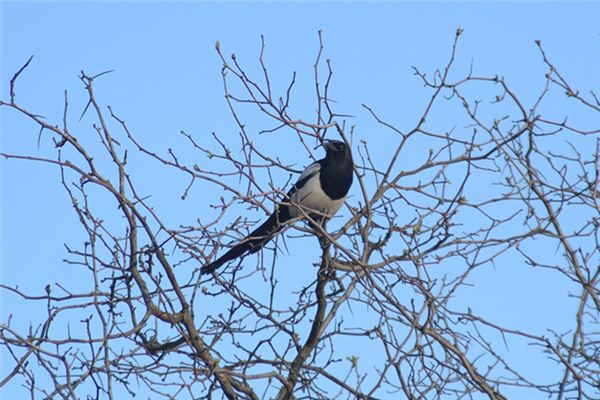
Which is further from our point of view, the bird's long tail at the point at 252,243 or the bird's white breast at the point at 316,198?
the bird's white breast at the point at 316,198

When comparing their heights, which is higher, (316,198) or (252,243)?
(316,198)

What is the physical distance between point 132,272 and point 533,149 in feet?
5.22

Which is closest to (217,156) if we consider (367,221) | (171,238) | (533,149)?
(171,238)

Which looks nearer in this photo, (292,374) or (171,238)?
(171,238)

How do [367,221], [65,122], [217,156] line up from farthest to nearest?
1. [367,221]
2. [217,156]
3. [65,122]

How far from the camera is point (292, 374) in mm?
3400

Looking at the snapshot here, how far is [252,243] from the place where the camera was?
4055 mm

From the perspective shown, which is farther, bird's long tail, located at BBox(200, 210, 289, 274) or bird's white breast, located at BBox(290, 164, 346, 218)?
bird's white breast, located at BBox(290, 164, 346, 218)

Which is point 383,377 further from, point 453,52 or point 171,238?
point 453,52

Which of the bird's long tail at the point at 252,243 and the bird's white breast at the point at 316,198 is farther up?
the bird's white breast at the point at 316,198

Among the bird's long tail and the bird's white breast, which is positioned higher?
the bird's white breast

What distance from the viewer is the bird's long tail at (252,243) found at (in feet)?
11.0

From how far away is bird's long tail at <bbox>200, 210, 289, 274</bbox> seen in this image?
11.0 ft

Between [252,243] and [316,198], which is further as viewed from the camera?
[316,198]
